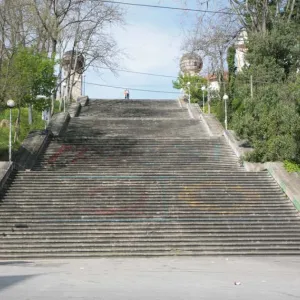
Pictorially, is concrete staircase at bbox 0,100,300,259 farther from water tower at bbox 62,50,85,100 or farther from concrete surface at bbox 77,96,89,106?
water tower at bbox 62,50,85,100

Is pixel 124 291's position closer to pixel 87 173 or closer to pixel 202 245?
pixel 202 245

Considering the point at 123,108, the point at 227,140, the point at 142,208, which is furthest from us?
the point at 123,108

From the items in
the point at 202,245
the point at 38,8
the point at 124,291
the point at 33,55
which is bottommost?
the point at 202,245

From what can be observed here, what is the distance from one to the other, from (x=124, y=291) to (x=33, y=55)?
1941 centimetres

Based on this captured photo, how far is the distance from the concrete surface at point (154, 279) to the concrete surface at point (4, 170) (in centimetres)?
559

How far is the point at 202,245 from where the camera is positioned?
1473cm

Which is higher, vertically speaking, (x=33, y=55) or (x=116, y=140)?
(x=33, y=55)

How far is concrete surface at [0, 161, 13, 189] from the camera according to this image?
18312 millimetres

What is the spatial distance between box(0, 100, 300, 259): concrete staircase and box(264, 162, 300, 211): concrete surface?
0.23 metres

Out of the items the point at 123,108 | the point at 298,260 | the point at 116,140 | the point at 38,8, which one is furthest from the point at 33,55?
the point at 298,260

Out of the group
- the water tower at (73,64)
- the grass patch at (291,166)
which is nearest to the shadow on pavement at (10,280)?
the grass patch at (291,166)

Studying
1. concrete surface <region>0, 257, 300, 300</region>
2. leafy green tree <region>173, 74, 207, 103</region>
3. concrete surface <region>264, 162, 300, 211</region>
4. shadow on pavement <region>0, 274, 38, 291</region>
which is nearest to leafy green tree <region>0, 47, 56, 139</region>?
concrete surface <region>264, 162, 300, 211</region>

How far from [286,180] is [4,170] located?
8.90 m

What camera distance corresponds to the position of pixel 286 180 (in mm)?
18922
